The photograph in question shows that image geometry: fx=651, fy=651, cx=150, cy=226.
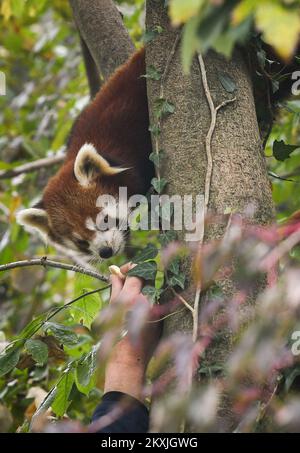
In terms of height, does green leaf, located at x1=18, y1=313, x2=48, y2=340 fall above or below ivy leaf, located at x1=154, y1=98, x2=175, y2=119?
below

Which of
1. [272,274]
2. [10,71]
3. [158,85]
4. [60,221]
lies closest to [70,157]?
[60,221]

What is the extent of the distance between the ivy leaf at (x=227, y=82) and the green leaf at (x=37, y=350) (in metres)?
1.09

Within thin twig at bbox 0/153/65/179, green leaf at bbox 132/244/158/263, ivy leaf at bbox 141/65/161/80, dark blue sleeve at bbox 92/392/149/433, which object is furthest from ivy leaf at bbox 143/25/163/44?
thin twig at bbox 0/153/65/179

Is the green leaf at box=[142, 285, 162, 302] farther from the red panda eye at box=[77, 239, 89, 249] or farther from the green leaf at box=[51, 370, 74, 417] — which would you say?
the red panda eye at box=[77, 239, 89, 249]

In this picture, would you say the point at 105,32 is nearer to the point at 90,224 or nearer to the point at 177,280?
the point at 90,224

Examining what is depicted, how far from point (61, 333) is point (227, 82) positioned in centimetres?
105

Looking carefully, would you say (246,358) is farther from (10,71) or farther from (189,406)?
(10,71)

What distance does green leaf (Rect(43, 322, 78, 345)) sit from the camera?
7.60 ft

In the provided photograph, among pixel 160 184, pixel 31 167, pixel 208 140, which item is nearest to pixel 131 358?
pixel 160 184

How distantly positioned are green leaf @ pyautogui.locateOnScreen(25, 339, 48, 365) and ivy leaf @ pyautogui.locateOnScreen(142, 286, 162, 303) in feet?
1.66

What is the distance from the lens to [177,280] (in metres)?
1.93

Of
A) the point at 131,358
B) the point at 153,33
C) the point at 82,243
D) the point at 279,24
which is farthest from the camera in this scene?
the point at 82,243
